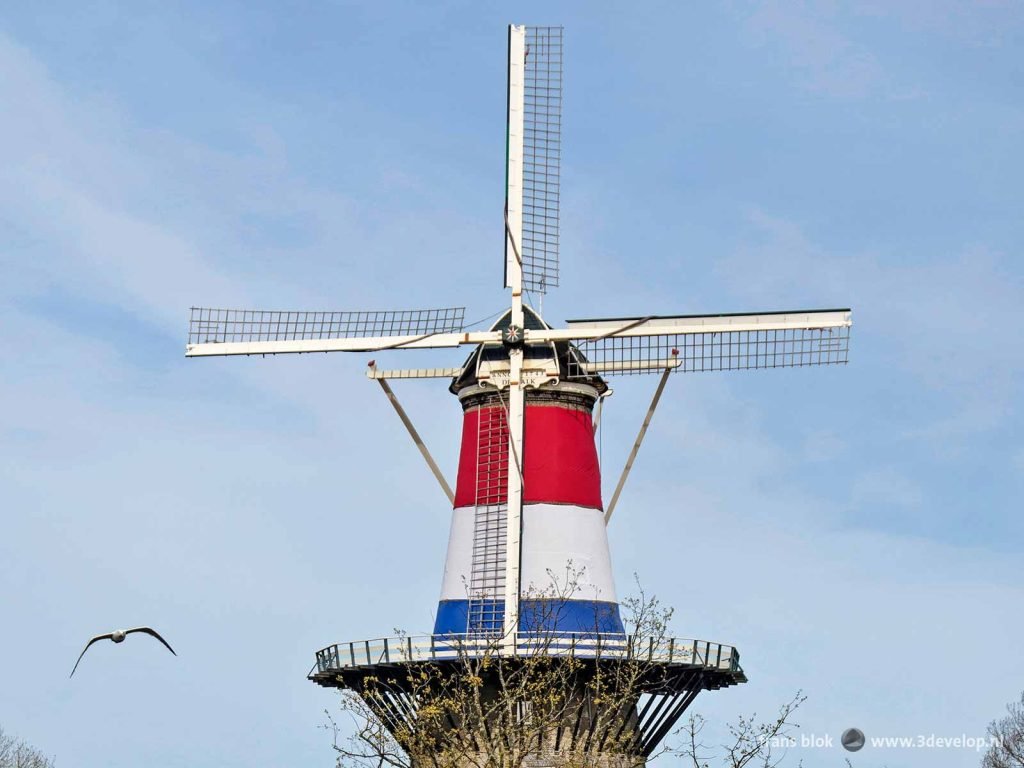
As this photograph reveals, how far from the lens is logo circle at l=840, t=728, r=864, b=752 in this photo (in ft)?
108

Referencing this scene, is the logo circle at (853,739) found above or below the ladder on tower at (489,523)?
below

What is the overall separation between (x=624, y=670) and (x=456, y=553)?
466cm

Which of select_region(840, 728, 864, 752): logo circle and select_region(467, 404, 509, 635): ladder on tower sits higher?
select_region(467, 404, 509, 635): ladder on tower

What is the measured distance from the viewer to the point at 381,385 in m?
45.2

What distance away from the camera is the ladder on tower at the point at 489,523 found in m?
42.9

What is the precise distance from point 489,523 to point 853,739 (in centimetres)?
1215

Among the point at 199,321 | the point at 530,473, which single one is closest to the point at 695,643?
the point at 530,473

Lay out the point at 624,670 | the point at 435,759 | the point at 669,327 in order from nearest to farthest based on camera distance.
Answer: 1. the point at 435,759
2. the point at 624,670
3. the point at 669,327

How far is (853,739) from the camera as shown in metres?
33.2

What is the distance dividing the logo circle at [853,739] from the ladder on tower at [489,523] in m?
10.3

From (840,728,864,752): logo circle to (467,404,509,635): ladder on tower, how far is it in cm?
1034

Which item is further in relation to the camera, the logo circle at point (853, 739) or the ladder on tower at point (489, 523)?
the ladder on tower at point (489, 523)

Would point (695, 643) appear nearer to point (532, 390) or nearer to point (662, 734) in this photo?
point (662, 734)

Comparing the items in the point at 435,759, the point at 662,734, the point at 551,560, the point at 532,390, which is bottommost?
the point at 435,759
